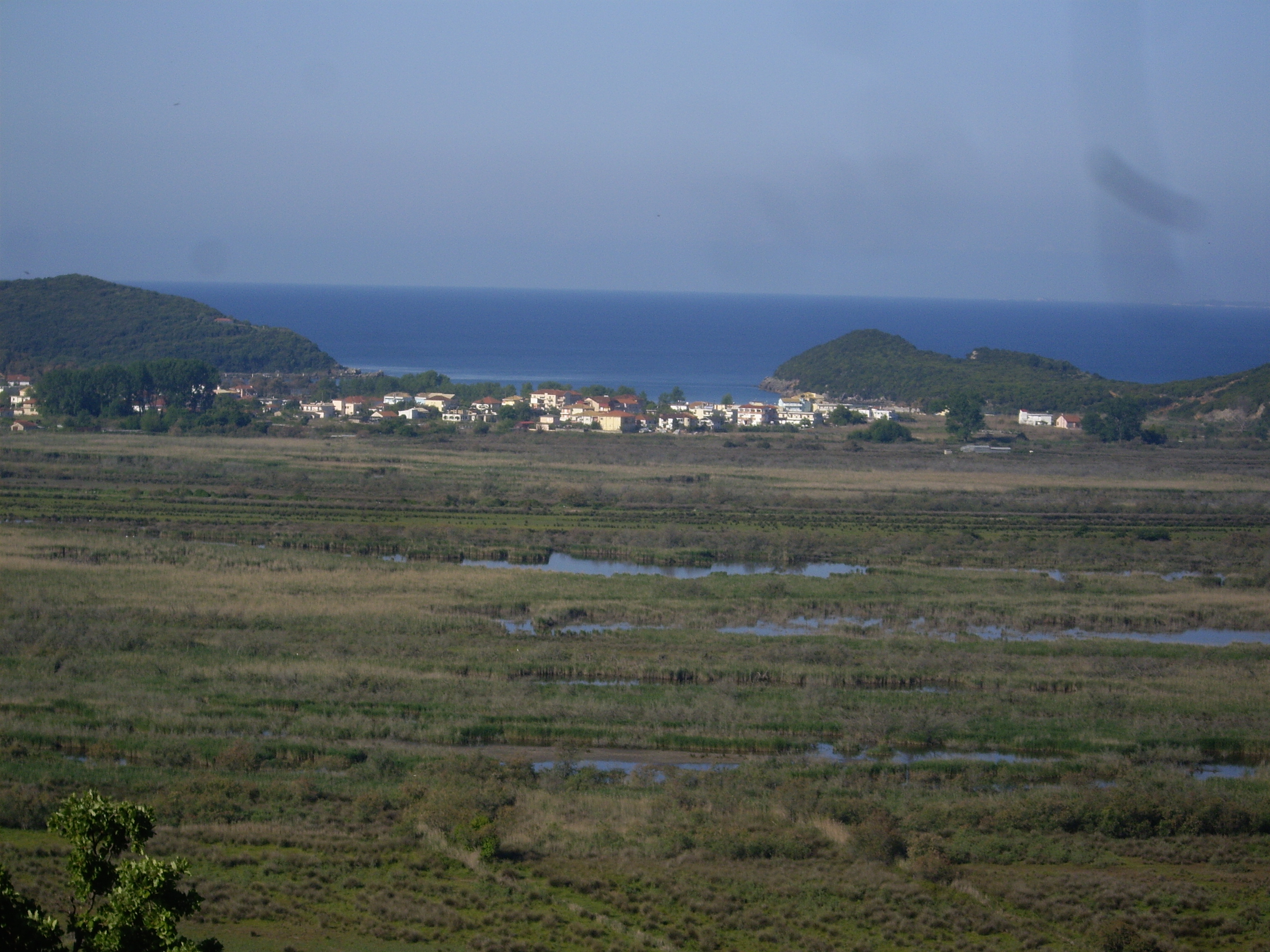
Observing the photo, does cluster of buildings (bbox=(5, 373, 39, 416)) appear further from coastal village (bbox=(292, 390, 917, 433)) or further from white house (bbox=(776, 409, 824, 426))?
white house (bbox=(776, 409, 824, 426))

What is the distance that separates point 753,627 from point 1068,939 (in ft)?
42.4

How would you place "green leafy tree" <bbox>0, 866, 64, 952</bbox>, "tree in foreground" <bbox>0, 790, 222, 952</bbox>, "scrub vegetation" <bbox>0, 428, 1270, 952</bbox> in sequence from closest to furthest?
"green leafy tree" <bbox>0, 866, 64, 952</bbox> → "tree in foreground" <bbox>0, 790, 222, 952</bbox> → "scrub vegetation" <bbox>0, 428, 1270, 952</bbox>

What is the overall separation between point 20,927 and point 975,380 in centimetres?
8959

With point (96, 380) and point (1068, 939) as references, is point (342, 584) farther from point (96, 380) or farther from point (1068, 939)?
point (96, 380)

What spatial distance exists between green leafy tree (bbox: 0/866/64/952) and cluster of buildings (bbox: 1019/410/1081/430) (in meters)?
73.1

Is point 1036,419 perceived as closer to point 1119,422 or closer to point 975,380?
point 1119,422

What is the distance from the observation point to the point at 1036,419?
76.4m

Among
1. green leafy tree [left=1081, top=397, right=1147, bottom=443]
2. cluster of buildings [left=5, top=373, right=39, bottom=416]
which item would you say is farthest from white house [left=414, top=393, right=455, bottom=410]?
green leafy tree [left=1081, top=397, right=1147, bottom=443]

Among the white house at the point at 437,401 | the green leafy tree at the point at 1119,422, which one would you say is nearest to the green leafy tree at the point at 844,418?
the green leafy tree at the point at 1119,422

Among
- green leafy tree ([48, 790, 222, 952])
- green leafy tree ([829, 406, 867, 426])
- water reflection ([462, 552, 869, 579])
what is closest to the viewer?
green leafy tree ([48, 790, 222, 952])

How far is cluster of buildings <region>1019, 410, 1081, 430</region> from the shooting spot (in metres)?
73.5

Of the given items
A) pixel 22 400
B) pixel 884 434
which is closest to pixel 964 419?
pixel 884 434

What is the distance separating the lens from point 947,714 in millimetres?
18734

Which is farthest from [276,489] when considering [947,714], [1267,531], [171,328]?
[171,328]
